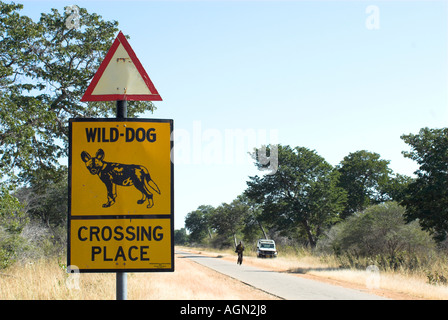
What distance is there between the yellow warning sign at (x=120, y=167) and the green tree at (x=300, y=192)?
50.1 metres

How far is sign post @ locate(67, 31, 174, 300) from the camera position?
10.6ft

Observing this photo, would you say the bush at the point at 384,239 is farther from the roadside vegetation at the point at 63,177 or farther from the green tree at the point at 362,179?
the green tree at the point at 362,179

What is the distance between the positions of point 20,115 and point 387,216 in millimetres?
24803

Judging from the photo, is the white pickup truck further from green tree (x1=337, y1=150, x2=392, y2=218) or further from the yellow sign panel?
the yellow sign panel

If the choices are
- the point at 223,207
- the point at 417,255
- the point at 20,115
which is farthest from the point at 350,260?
the point at 223,207

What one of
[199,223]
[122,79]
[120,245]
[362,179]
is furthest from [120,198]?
[199,223]

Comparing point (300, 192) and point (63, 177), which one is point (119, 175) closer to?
point (63, 177)

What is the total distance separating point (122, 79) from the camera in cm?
344

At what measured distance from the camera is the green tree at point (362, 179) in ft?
234

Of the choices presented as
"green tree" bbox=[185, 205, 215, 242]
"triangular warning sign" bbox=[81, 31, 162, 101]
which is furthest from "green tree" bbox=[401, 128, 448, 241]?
"green tree" bbox=[185, 205, 215, 242]

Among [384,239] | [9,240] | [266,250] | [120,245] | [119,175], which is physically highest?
[119,175]

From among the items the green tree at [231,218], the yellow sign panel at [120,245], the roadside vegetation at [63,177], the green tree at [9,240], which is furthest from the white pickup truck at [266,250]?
the yellow sign panel at [120,245]

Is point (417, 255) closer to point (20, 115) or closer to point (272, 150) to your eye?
point (20, 115)

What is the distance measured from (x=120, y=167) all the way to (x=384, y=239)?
99.0 feet
